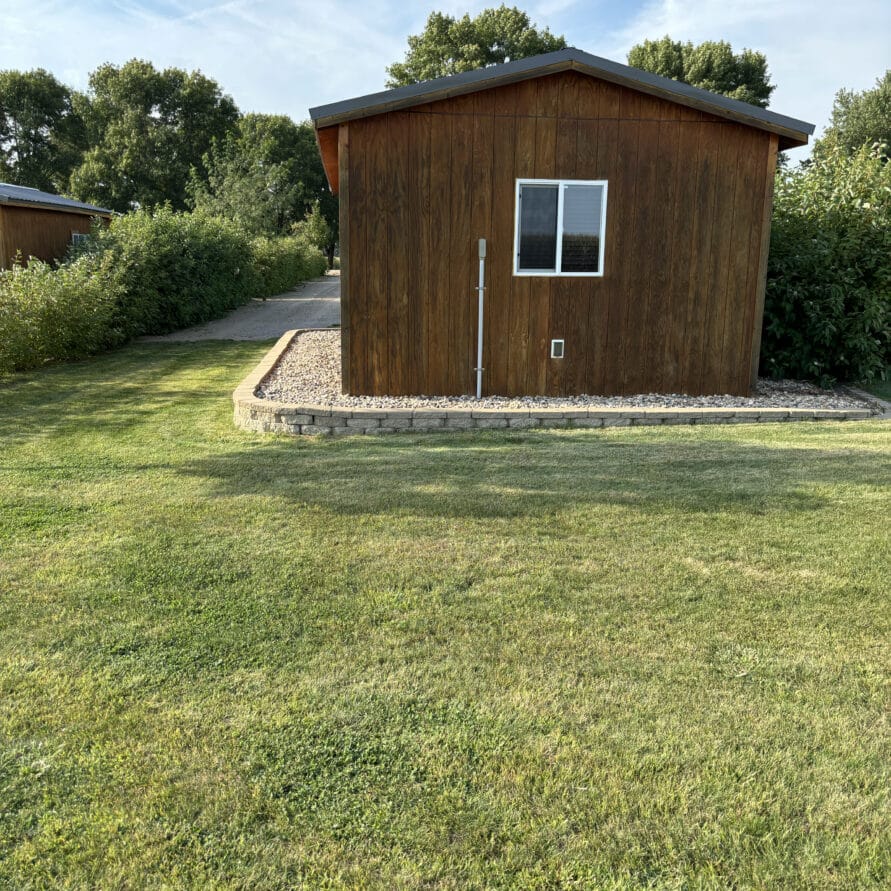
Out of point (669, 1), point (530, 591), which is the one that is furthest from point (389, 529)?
point (669, 1)

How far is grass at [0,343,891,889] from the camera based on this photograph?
2105mm

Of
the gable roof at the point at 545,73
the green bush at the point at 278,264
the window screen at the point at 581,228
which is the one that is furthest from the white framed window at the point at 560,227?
the green bush at the point at 278,264

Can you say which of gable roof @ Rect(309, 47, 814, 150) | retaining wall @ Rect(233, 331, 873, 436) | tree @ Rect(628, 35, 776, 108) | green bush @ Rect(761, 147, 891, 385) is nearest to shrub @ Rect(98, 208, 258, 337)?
gable roof @ Rect(309, 47, 814, 150)

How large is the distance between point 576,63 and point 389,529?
5412 millimetres

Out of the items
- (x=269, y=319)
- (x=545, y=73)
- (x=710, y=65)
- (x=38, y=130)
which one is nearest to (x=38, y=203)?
(x=269, y=319)

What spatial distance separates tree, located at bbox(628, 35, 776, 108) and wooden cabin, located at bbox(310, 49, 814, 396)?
106 feet

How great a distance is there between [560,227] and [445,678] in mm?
6129

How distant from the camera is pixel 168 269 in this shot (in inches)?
615

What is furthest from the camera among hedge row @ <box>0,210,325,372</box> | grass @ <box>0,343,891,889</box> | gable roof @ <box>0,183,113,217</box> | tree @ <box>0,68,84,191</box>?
tree @ <box>0,68,84,191</box>

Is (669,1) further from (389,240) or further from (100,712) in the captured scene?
(100,712)

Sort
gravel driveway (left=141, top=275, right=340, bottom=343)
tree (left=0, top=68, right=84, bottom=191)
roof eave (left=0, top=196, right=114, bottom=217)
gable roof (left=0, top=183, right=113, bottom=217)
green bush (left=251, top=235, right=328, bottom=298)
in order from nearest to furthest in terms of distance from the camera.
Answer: gravel driveway (left=141, top=275, right=340, bottom=343) → roof eave (left=0, top=196, right=114, bottom=217) → gable roof (left=0, top=183, right=113, bottom=217) → green bush (left=251, top=235, right=328, bottom=298) → tree (left=0, top=68, right=84, bottom=191)

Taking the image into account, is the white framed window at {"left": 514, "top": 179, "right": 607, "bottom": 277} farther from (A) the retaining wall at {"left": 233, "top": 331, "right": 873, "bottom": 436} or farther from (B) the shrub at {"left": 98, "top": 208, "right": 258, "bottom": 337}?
(B) the shrub at {"left": 98, "top": 208, "right": 258, "bottom": 337}

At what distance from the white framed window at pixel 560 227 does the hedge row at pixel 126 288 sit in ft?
21.7

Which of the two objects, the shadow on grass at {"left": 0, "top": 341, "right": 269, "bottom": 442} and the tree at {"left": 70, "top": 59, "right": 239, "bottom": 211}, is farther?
the tree at {"left": 70, "top": 59, "right": 239, "bottom": 211}
